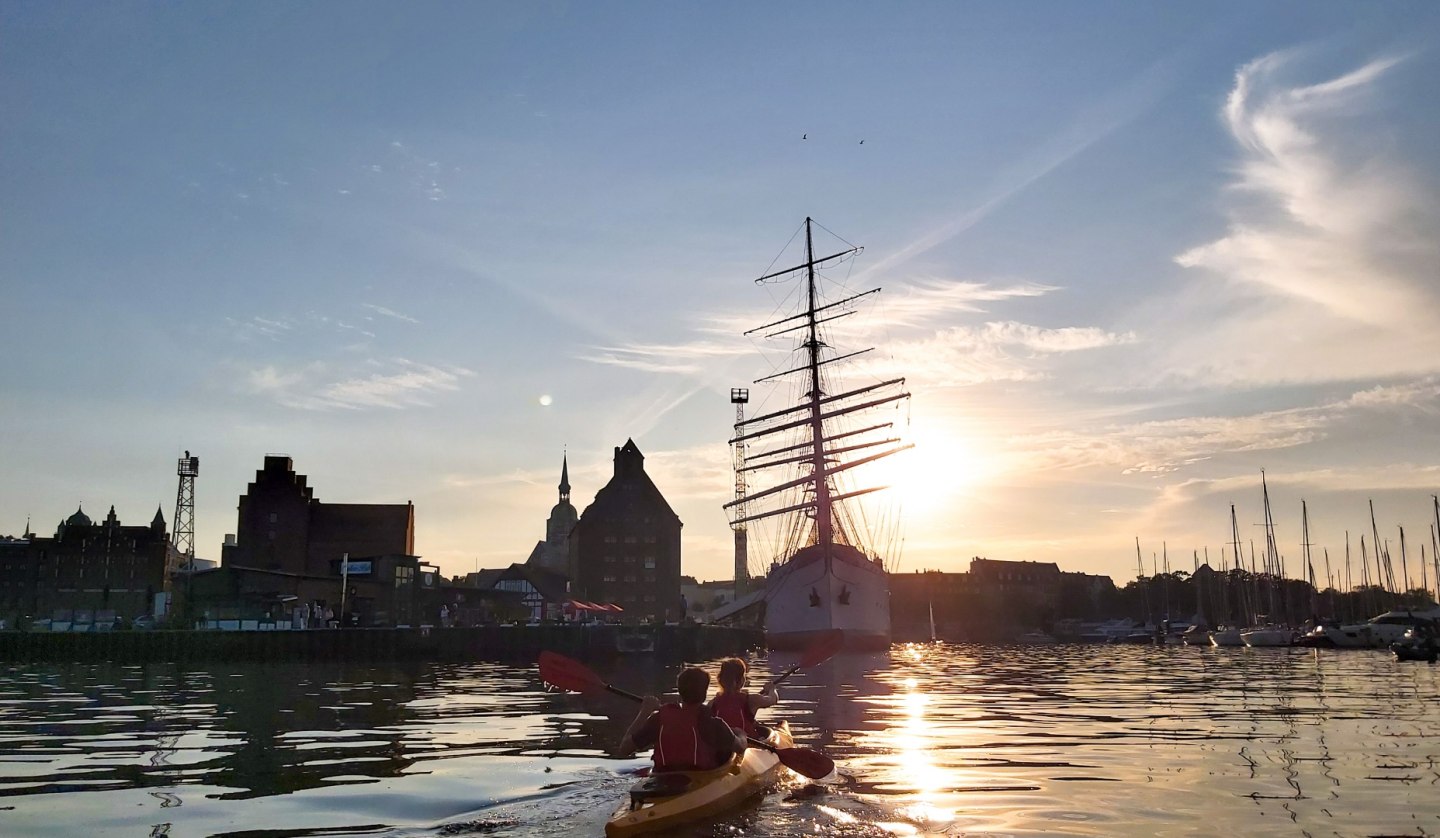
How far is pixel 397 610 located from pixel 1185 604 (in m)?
115

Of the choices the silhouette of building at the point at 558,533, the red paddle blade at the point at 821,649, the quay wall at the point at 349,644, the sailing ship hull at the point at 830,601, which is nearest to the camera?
the red paddle blade at the point at 821,649

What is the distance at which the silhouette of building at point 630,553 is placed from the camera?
396 feet

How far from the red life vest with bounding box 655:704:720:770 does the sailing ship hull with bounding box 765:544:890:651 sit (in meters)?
71.8

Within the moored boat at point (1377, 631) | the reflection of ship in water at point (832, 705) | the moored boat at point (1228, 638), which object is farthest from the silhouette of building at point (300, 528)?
the moored boat at point (1377, 631)

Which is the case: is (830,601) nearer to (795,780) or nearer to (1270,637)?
(1270,637)

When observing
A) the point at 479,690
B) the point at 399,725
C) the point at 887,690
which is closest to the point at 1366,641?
the point at 887,690

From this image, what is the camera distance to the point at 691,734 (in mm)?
11742

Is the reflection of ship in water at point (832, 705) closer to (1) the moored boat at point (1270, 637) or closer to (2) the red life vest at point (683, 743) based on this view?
(2) the red life vest at point (683, 743)

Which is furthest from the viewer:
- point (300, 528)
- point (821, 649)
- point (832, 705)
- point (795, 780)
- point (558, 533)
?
point (558, 533)

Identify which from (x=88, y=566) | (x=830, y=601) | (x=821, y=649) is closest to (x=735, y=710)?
(x=821, y=649)

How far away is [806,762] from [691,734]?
264cm

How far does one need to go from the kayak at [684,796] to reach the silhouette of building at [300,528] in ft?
311

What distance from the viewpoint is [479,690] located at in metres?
34.5

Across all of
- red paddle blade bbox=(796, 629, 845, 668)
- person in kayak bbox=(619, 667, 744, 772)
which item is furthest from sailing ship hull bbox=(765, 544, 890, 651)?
person in kayak bbox=(619, 667, 744, 772)
